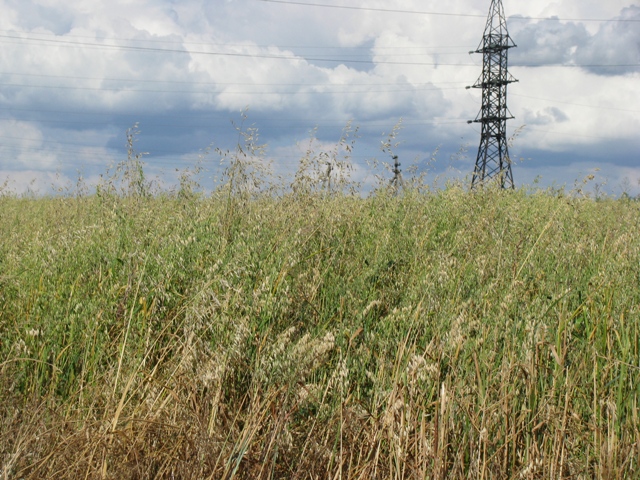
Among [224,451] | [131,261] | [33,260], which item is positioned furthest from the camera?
[33,260]

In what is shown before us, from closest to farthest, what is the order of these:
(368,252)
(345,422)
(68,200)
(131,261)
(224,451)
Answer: (224,451)
(345,422)
(131,261)
(368,252)
(68,200)

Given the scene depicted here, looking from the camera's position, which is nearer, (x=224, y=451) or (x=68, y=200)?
(x=224, y=451)

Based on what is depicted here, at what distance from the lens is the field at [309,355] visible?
6.68ft

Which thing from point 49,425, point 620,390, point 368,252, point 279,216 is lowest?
point 49,425

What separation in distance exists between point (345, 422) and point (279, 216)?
7.24 feet

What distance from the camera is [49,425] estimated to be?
90.1 inches

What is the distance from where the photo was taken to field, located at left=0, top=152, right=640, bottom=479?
6.68 feet

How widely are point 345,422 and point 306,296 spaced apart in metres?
1.12

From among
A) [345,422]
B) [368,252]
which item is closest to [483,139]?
[368,252]

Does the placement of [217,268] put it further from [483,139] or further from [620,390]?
[483,139]

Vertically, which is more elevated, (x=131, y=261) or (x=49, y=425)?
(x=131, y=261)

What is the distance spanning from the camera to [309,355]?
2311mm

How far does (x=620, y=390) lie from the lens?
7.22 ft

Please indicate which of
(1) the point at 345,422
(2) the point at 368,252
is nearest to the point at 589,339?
(1) the point at 345,422
